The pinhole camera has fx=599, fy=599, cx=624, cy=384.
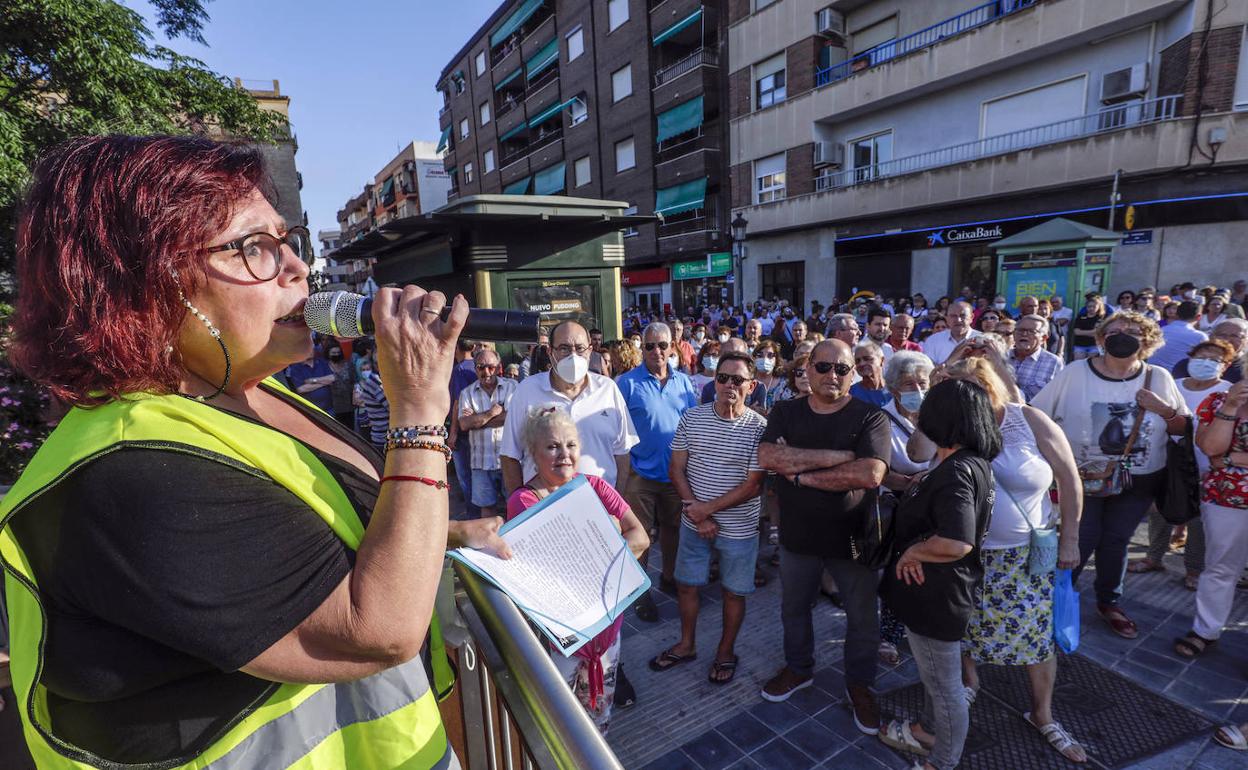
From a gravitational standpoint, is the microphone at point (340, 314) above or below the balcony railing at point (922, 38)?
below

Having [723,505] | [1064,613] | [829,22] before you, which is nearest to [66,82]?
[723,505]

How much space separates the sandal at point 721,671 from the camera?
343 centimetres

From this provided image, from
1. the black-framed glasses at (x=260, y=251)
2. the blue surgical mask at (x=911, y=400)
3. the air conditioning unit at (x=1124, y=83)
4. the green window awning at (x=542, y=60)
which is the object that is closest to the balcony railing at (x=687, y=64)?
the green window awning at (x=542, y=60)

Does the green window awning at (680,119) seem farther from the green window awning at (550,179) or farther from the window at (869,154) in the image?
the green window awning at (550,179)

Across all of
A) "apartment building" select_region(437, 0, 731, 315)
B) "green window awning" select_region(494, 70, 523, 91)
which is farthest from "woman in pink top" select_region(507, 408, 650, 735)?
"green window awning" select_region(494, 70, 523, 91)

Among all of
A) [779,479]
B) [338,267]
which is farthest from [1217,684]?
[338,267]

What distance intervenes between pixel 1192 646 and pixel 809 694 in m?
2.26

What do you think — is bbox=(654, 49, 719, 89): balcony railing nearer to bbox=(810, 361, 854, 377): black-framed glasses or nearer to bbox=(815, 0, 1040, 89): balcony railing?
bbox=(815, 0, 1040, 89): balcony railing

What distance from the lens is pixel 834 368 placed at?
3.20 m

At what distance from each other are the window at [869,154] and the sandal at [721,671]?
18.6m

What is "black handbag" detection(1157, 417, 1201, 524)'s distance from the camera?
3645 mm

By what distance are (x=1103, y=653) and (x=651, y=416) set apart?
3.10m

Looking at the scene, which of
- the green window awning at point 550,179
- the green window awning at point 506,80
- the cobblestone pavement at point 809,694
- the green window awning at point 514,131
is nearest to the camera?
the cobblestone pavement at point 809,694

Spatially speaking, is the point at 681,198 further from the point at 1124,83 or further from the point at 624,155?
the point at 1124,83
